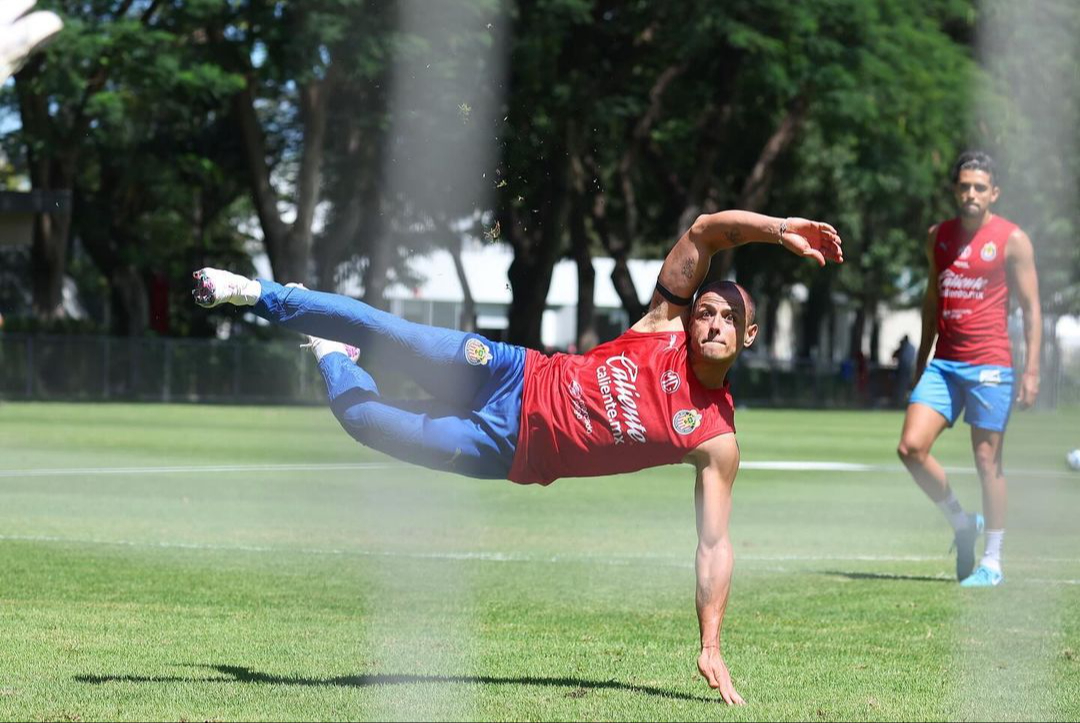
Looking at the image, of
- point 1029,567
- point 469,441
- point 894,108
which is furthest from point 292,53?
point 469,441

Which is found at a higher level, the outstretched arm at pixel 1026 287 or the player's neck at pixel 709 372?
the outstretched arm at pixel 1026 287

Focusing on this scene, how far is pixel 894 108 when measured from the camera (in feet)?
112

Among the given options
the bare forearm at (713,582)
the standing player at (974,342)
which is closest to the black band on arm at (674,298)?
the bare forearm at (713,582)

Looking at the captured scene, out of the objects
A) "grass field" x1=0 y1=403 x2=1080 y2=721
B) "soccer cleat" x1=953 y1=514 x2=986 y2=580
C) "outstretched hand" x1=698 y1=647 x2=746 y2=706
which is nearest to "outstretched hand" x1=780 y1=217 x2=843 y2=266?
"outstretched hand" x1=698 y1=647 x2=746 y2=706

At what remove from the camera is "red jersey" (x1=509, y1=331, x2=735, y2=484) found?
6.27 m

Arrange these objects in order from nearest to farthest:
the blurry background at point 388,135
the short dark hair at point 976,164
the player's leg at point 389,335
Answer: the player's leg at point 389,335
the short dark hair at point 976,164
the blurry background at point 388,135

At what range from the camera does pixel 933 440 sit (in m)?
9.87

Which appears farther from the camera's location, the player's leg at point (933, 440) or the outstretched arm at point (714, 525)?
the player's leg at point (933, 440)

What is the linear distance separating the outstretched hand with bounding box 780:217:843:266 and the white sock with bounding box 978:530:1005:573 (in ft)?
13.4

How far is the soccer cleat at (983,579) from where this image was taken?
9.63 m

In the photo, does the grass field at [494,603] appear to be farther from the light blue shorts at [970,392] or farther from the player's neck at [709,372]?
the player's neck at [709,372]

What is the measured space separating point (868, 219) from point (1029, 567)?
43807mm

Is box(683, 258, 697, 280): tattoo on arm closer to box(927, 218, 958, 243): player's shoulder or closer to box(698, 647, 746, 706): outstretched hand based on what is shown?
box(698, 647, 746, 706): outstretched hand

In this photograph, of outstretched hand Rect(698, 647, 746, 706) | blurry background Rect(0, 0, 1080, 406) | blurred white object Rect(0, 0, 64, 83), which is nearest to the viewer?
blurred white object Rect(0, 0, 64, 83)
